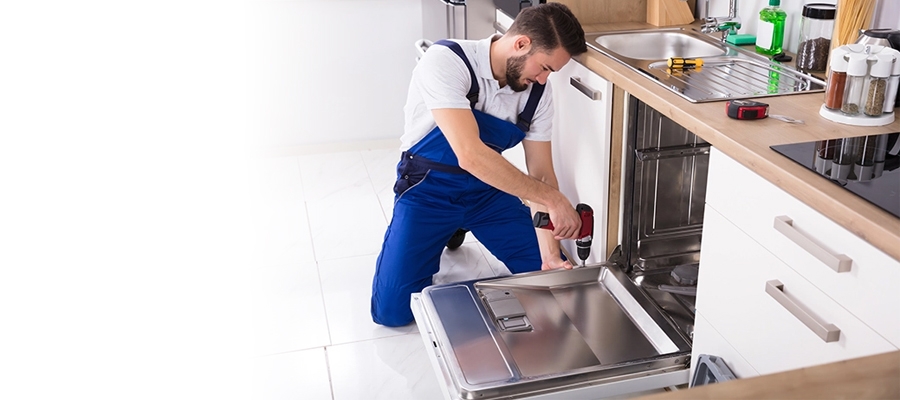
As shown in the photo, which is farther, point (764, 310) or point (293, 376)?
point (293, 376)

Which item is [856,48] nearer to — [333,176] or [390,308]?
[390,308]

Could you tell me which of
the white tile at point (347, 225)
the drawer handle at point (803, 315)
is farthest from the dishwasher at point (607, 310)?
the white tile at point (347, 225)

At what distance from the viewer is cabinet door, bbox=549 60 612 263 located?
7.30 feet

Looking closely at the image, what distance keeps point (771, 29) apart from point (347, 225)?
171cm

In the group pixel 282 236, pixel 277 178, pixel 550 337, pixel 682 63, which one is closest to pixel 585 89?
pixel 682 63

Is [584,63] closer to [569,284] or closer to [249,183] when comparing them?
[569,284]

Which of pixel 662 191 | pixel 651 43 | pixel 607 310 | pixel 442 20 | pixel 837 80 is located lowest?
pixel 607 310

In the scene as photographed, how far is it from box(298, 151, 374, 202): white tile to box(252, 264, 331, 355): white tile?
2.20 ft

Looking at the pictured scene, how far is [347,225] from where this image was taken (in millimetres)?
3256

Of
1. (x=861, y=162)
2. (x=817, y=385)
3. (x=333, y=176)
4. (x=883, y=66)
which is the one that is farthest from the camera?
(x=333, y=176)

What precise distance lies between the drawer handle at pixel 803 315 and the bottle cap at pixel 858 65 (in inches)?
17.7

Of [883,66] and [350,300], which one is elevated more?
[883,66]

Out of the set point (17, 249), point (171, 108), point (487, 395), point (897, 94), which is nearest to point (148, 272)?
point (17, 249)

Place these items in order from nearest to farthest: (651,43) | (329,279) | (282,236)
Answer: (651,43) < (329,279) < (282,236)
